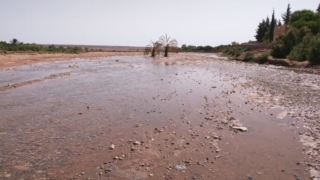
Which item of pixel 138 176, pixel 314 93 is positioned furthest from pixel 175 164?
pixel 314 93

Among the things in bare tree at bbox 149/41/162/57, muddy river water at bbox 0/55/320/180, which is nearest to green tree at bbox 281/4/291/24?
bare tree at bbox 149/41/162/57

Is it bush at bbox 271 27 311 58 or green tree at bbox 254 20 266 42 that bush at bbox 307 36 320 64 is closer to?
bush at bbox 271 27 311 58

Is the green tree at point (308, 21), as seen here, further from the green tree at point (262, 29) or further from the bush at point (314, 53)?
the bush at point (314, 53)

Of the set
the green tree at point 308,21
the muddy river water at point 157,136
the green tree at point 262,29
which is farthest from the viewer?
the green tree at point 262,29

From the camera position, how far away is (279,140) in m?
6.05

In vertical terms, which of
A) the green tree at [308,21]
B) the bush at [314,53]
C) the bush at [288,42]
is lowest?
the bush at [314,53]

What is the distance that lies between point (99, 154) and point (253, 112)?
546 cm

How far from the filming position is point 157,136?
6.20 meters

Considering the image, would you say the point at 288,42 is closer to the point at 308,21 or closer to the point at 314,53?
the point at 314,53

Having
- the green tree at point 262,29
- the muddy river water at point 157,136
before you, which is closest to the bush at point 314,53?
the muddy river water at point 157,136

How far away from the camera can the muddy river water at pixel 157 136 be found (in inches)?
178

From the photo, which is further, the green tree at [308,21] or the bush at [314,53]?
the green tree at [308,21]

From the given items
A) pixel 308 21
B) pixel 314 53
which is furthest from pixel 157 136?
pixel 308 21

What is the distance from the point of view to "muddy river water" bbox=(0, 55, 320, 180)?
453 cm
